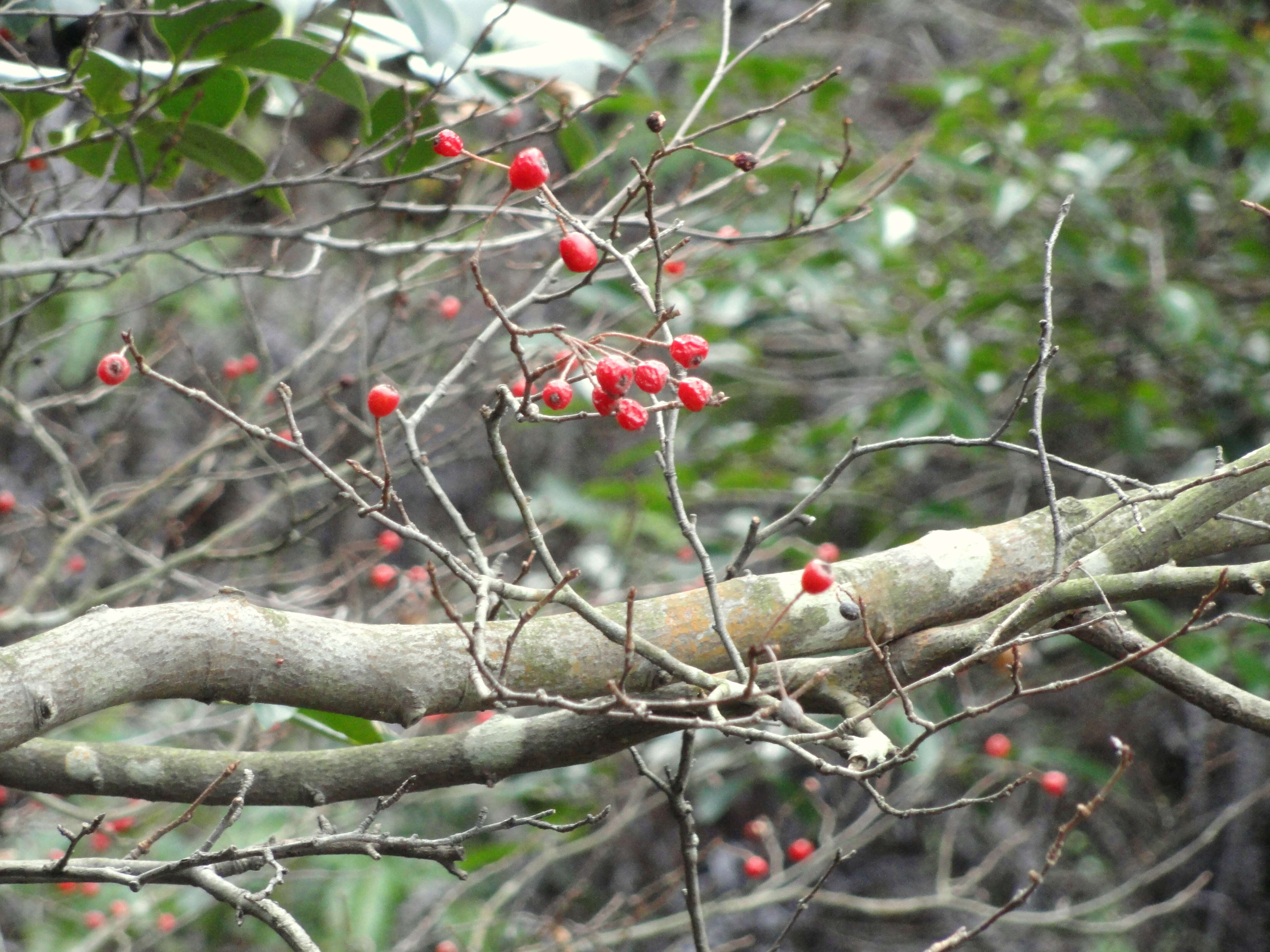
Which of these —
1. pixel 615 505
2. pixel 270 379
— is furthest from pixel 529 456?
pixel 270 379

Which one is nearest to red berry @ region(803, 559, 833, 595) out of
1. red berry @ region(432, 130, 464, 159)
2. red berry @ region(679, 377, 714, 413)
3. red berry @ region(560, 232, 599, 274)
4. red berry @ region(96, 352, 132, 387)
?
red berry @ region(679, 377, 714, 413)

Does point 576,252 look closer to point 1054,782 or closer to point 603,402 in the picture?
point 603,402

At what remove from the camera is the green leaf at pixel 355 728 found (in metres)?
1.39

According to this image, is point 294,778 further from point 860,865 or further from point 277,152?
point 860,865

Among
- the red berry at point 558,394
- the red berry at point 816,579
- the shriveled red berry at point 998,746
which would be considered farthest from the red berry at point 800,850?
the red berry at point 558,394

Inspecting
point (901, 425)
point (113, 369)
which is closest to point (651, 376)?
point (113, 369)

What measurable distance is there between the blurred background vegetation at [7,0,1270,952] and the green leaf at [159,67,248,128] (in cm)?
30

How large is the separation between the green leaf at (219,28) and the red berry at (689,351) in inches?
34.4

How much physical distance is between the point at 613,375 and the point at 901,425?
61.7 inches

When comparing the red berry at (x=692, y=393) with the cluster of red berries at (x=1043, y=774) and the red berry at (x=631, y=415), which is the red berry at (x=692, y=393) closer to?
the red berry at (x=631, y=415)

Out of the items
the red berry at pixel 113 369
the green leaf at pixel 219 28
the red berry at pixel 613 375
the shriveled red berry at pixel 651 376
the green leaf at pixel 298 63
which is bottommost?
the red berry at pixel 113 369

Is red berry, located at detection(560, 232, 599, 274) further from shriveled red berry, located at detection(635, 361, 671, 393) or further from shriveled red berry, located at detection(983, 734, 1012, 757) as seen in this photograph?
shriveled red berry, located at detection(983, 734, 1012, 757)

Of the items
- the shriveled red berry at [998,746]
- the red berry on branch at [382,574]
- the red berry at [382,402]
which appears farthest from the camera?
the shriveled red berry at [998,746]

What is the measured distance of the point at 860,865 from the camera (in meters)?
3.80
